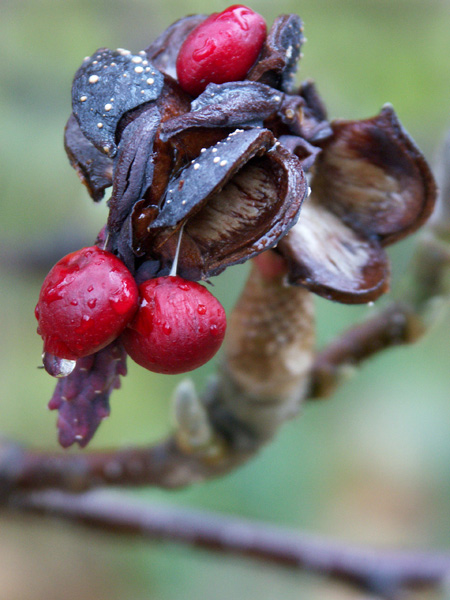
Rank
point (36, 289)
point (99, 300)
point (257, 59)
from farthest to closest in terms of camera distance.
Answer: point (36, 289) < point (257, 59) < point (99, 300)

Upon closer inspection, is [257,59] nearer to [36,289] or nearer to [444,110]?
[444,110]

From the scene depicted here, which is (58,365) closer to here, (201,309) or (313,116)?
(201,309)

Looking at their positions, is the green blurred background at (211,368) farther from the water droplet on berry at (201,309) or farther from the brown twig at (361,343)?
the water droplet on berry at (201,309)

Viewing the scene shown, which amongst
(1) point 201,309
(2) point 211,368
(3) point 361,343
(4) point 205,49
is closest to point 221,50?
(4) point 205,49

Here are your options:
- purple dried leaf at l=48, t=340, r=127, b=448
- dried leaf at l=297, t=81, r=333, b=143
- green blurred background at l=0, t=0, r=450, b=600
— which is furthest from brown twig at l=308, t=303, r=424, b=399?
green blurred background at l=0, t=0, r=450, b=600

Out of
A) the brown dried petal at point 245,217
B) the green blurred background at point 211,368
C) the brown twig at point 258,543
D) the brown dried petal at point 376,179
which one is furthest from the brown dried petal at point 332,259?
the green blurred background at point 211,368

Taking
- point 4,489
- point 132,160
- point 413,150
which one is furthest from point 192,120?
point 4,489

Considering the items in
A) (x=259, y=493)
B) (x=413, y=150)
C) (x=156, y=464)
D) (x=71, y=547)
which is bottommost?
(x=71, y=547)
